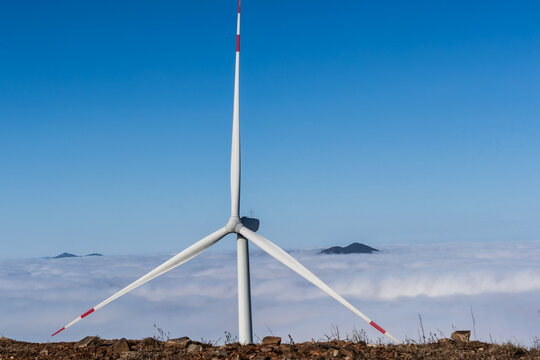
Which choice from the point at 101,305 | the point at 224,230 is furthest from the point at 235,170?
the point at 101,305

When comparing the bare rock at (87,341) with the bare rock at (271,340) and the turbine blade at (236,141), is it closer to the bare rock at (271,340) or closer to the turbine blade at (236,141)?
the bare rock at (271,340)

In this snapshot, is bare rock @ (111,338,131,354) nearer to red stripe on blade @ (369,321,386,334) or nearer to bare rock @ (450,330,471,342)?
red stripe on blade @ (369,321,386,334)

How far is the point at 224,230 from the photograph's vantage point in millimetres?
31078

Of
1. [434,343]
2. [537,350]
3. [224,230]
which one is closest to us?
[537,350]

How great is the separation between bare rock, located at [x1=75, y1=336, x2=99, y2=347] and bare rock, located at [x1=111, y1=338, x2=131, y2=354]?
5.18ft

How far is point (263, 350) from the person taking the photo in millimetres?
22250

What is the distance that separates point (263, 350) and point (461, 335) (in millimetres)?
8577

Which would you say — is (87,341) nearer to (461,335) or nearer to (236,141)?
(236,141)

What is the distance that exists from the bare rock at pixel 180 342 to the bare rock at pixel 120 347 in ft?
5.46

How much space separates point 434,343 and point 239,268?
33.7 feet

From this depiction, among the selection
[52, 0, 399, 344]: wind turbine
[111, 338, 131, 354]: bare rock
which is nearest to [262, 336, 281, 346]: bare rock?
[52, 0, 399, 344]: wind turbine

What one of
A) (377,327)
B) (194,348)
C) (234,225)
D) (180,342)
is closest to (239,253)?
(234,225)

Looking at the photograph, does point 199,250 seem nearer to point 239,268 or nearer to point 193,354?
point 239,268

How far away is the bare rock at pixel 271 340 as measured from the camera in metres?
23.6
